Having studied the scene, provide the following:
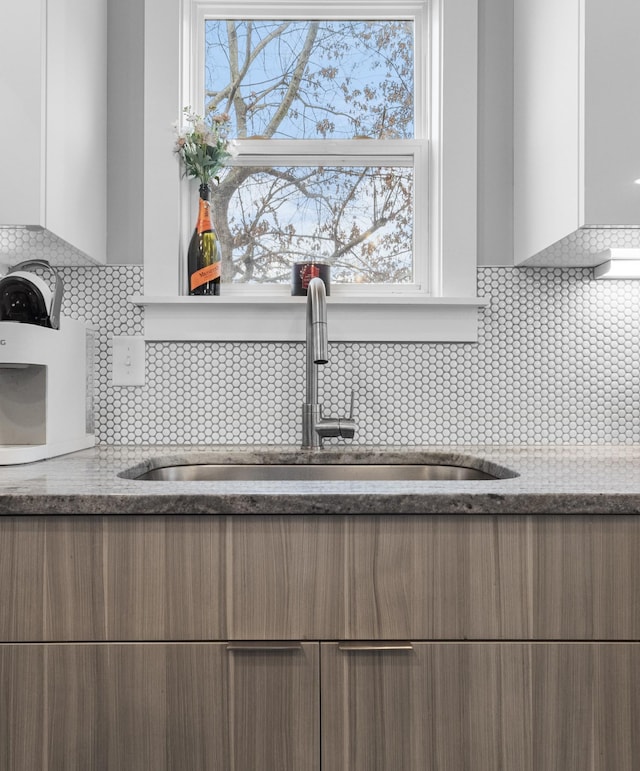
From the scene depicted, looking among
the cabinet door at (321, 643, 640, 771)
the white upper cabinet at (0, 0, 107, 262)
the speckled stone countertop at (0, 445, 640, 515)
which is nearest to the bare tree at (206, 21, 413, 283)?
the white upper cabinet at (0, 0, 107, 262)

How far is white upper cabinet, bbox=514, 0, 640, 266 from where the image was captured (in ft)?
4.10

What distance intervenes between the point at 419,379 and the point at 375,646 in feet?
2.86

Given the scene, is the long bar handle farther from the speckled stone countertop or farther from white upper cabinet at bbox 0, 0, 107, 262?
white upper cabinet at bbox 0, 0, 107, 262

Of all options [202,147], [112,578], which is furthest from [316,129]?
[112,578]

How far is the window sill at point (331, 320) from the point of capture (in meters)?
1.68

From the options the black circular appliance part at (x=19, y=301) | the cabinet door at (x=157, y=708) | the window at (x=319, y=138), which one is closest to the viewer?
the cabinet door at (x=157, y=708)

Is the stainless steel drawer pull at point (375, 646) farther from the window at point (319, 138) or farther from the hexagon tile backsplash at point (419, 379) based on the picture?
the window at point (319, 138)

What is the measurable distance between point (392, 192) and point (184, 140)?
57 cm

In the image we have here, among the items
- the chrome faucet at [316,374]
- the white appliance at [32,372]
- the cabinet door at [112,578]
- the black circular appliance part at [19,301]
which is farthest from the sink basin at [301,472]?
the cabinet door at [112,578]

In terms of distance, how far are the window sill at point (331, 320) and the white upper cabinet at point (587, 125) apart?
11.9 inches

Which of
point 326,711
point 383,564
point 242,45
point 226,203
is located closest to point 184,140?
point 226,203

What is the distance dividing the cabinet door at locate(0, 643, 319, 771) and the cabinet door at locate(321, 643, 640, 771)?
2.4 inches

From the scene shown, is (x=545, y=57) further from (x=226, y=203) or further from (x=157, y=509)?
(x=157, y=509)

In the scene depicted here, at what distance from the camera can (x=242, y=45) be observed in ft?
6.07
